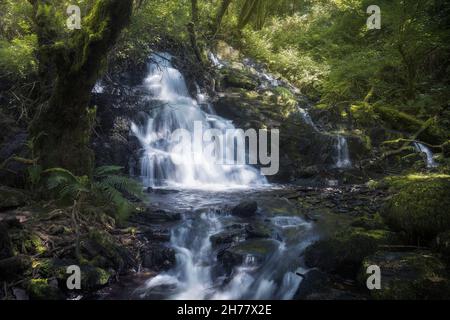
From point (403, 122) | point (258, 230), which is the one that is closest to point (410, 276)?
point (258, 230)

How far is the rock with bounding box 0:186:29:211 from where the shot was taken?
6570 millimetres

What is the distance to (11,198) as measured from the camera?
6.71 m

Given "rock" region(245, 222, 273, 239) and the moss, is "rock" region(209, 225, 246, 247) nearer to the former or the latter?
"rock" region(245, 222, 273, 239)

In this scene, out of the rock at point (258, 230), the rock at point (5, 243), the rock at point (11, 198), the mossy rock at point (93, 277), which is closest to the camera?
the rock at point (5, 243)

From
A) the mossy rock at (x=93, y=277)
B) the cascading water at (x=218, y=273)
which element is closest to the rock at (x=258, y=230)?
the cascading water at (x=218, y=273)

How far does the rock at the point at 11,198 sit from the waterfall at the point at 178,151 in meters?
4.18

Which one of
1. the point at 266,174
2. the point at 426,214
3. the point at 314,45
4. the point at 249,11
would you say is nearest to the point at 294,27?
the point at 314,45

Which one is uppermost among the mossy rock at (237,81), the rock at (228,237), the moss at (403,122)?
the mossy rock at (237,81)

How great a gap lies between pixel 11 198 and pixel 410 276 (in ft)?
19.6

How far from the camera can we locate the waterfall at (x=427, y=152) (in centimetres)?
1204

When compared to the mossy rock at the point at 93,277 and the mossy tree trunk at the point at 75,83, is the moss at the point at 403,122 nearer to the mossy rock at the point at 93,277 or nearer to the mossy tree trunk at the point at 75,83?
the mossy tree trunk at the point at 75,83

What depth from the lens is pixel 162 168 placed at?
11.5 m

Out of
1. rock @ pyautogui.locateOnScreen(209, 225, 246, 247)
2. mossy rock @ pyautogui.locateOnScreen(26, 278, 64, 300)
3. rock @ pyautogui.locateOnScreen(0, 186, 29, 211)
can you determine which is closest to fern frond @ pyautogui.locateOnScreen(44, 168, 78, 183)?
rock @ pyautogui.locateOnScreen(0, 186, 29, 211)
